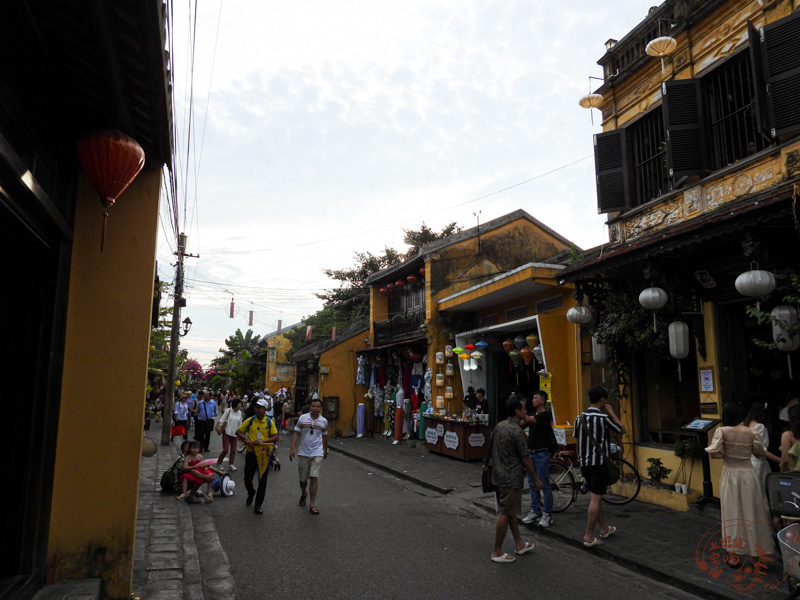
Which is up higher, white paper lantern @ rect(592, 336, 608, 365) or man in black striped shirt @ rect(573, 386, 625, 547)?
white paper lantern @ rect(592, 336, 608, 365)

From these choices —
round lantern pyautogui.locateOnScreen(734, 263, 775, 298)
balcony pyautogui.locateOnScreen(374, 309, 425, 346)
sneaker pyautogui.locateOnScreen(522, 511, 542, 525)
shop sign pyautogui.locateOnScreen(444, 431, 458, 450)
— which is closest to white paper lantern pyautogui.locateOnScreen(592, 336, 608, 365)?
sneaker pyautogui.locateOnScreen(522, 511, 542, 525)

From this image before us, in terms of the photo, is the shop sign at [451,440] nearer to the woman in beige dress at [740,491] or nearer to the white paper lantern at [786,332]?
the woman in beige dress at [740,491]

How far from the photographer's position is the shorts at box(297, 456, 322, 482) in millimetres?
8961

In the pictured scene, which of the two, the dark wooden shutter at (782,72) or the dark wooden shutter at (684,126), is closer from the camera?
the dark wooden shutter at (782,72)

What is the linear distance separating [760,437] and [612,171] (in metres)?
5.86

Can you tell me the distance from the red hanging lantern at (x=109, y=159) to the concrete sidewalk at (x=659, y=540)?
19.1 ft

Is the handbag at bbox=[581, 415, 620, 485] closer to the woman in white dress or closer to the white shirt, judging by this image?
the woman in white dress

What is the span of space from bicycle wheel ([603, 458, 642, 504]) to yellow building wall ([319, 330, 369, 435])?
14833mm

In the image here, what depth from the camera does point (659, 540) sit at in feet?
23.5

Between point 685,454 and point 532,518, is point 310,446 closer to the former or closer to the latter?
point 532,518

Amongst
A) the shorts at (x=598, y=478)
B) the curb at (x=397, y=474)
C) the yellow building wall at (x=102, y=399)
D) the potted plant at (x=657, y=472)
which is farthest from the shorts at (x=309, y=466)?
the potted plant at (x=657, y=472)

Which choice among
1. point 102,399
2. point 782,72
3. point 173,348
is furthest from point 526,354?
point 173,348

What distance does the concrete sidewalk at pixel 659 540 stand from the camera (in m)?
5.62

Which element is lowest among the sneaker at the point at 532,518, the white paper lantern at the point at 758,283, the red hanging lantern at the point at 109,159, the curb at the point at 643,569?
the curb at the point at 643,569
